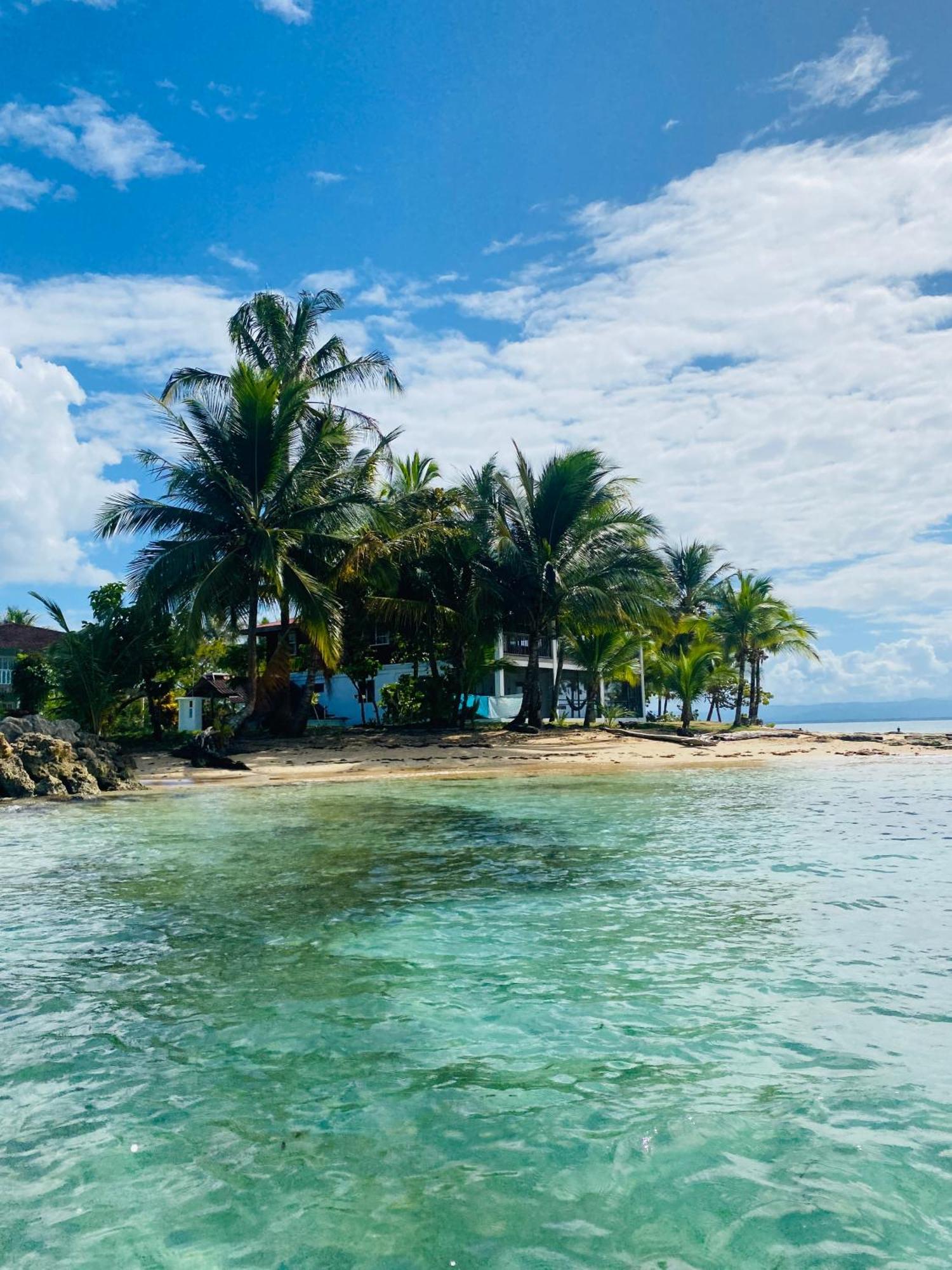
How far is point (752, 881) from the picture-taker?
7.48m

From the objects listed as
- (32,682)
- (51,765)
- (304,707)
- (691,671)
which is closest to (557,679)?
(691,671)

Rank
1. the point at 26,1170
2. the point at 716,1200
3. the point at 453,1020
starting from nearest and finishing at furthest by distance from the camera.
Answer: the point at 716,1200 < the point at 26,1170 < the point at 453,1020

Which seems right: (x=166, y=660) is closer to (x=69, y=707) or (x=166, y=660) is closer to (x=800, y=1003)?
(x=69, y=707)

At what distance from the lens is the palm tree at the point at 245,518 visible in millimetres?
22234

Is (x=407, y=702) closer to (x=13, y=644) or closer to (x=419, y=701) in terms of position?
(x=419, y=701)

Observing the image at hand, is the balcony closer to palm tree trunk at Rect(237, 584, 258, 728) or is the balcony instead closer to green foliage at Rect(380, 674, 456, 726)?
green foliage at Rect(380, 674, 456, 726)

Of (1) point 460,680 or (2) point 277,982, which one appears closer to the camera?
(2) point 277,982

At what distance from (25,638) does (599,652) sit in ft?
78.8

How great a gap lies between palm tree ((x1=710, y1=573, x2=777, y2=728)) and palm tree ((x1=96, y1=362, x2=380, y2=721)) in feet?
68.1

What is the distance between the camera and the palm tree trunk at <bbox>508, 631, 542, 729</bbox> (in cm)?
2681

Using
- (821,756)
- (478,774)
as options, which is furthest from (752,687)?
(478,774)

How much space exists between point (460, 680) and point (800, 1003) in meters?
23.5

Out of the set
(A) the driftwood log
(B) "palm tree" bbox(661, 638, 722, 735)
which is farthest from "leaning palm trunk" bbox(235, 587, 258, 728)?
(B) "palm tree" bbox(661, 638, 722, 735)

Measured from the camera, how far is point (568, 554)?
→ 87.8ft
